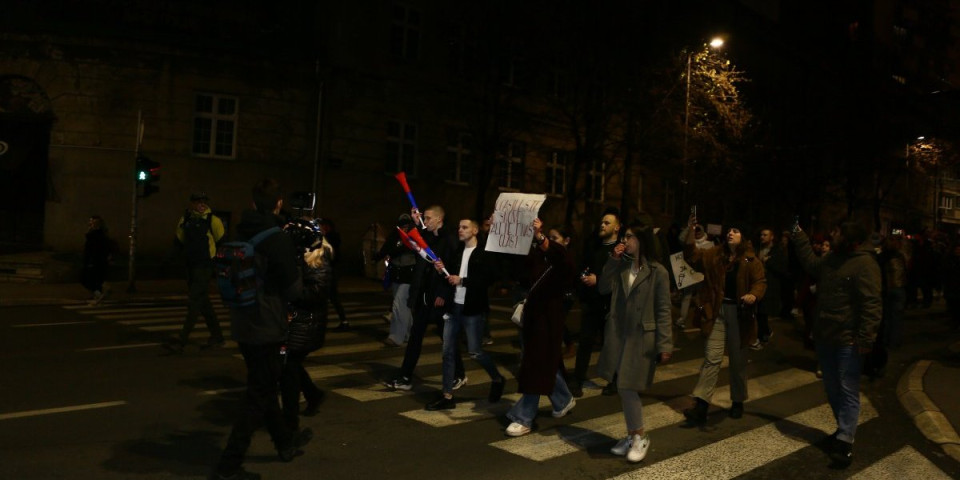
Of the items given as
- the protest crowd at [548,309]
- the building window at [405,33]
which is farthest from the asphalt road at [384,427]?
the building window at [405,33]

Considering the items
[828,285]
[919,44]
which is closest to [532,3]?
[828,285]

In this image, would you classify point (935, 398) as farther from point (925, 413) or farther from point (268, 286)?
point (268, 286)

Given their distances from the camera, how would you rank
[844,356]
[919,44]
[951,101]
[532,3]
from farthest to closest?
[919,44] → [951,101] → [532,3] → [844,356]

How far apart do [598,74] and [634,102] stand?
4.98 feet

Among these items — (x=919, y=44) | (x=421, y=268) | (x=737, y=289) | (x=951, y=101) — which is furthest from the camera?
(x=919, y=44)

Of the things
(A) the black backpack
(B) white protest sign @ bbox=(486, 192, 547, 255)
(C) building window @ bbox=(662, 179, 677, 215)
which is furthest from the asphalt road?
(C) building window @ bbox=(662, 179, 677, 215)

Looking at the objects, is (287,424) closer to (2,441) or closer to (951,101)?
(2,441)

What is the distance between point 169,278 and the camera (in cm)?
2058

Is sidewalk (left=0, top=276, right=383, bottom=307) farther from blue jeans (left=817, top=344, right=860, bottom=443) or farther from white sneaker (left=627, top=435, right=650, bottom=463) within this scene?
blue jeans (left=817, top=344, right=860, bottom=443)

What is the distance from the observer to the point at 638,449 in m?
5.75

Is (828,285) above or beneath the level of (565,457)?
above

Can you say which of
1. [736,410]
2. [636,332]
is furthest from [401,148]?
[636,332]

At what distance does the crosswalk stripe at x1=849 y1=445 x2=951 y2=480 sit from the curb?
40cm

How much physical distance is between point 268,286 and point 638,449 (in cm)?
297
